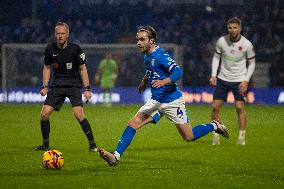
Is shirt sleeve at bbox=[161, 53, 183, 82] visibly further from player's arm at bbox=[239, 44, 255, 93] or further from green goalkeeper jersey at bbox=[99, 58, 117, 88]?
green goalkeeper jersey at bbox=[99, 58, 117, 88]

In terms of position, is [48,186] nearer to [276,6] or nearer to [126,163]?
[126,163]

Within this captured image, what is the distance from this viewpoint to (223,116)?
22.9m

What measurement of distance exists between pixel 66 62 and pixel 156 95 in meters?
2.57

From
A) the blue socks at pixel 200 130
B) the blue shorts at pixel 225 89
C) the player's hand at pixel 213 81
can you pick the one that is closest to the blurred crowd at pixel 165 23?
the blue shorts at pixel 225 89

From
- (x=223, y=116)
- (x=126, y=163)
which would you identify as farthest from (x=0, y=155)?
(x=223, y=116)

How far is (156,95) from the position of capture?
11375mm

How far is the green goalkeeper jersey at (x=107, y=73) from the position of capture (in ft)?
94.6

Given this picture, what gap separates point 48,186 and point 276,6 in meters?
28.2

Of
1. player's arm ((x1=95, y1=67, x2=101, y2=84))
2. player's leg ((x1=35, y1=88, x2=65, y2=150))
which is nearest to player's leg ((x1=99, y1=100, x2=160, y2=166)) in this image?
player's leg ((x1=35, y1=88, x2=65, y2=150))

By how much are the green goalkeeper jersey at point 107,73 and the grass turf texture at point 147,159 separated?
25.3ft

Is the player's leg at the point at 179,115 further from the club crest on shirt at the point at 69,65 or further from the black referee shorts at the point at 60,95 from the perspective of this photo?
the club crest on shirt at the point at 69,65

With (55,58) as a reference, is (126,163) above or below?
below

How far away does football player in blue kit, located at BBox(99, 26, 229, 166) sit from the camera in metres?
11.1

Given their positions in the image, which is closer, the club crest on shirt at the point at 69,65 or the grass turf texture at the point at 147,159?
the grass turf texture at the point at 147,159
